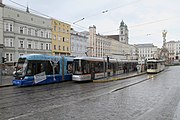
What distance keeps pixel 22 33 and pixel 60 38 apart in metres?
14.8

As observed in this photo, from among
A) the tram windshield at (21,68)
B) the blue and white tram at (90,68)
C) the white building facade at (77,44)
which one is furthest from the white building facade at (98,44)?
the tram windshield at (21,68)

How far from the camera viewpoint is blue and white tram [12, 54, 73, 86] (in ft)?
69.9

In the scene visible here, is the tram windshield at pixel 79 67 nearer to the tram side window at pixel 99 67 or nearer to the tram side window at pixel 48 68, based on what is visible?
the tram side window at pixel 48 68

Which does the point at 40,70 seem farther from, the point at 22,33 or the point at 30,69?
the point at 22,33

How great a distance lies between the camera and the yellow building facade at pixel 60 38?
5956 centimetres

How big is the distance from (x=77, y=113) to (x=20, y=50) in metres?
41.8

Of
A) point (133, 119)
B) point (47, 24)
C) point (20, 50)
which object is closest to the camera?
point (133, 119)

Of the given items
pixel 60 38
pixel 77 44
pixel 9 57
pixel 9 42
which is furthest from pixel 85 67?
pixel 77 44

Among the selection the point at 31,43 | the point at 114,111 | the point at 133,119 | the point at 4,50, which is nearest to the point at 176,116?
the point at 133,119

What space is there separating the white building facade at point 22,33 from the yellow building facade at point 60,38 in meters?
1.98

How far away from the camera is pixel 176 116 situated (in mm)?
8898

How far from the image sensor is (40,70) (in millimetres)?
22797

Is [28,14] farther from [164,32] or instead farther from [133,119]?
[164,32]

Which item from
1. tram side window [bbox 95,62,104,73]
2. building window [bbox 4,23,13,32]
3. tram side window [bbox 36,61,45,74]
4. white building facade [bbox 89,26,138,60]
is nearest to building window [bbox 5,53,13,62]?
building window [bbox 4,23,13,32]
